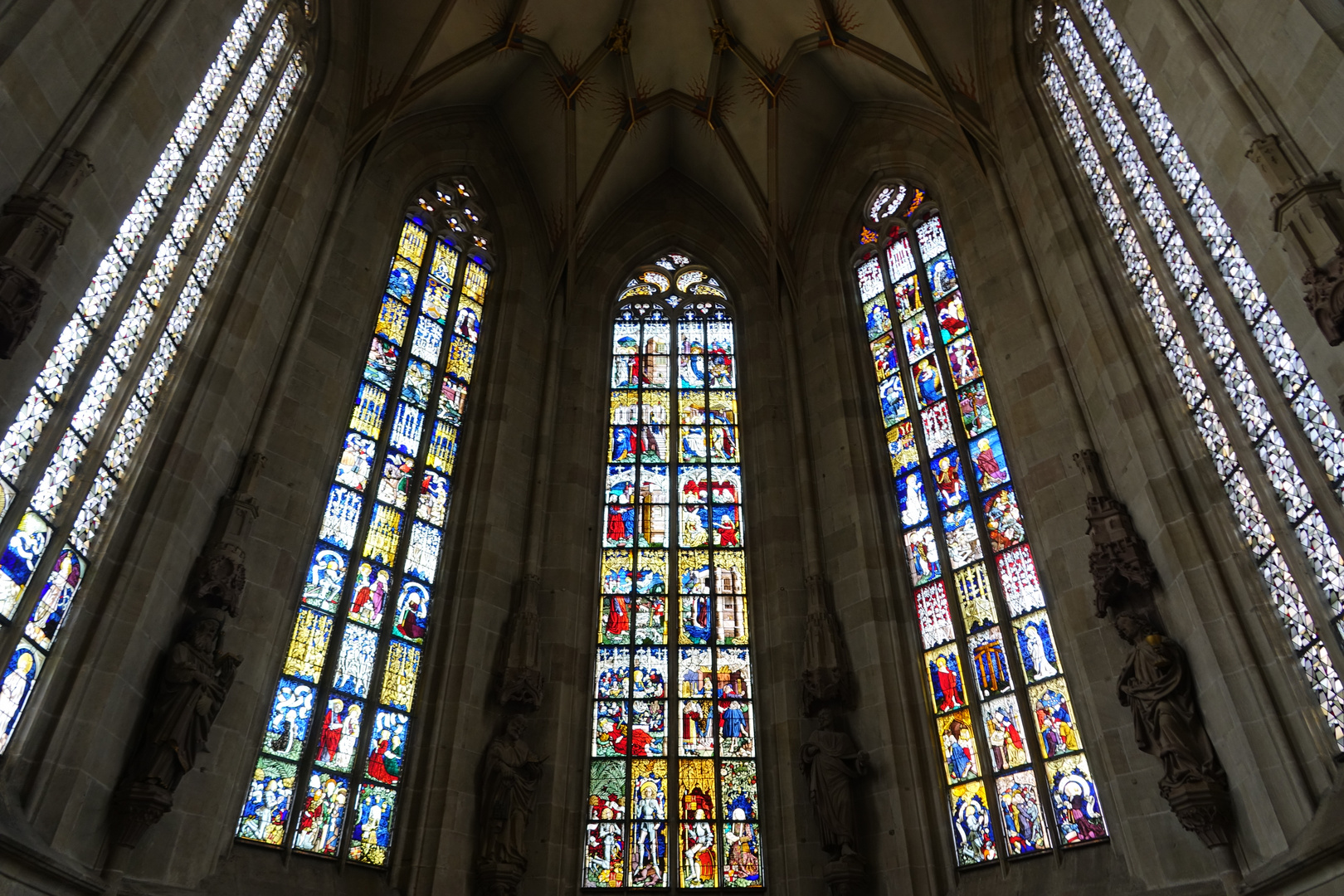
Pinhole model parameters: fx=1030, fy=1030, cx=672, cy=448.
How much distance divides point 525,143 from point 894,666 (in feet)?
37.0

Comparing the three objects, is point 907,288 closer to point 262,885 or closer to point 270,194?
point 270,194

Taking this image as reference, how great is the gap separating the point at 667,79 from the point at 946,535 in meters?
9.84

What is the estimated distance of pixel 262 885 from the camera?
1069cm

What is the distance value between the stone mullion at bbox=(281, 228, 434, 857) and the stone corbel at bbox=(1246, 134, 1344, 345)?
1054 cm

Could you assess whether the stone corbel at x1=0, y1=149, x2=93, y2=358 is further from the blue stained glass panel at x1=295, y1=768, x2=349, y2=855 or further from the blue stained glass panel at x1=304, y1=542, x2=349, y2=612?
the blue stained glass panel at x1=295, y1=768, x2=349, y2=855

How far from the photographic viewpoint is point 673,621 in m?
14.5

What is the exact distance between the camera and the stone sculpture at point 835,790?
11609 millimetres

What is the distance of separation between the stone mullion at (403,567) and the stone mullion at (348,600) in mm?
26

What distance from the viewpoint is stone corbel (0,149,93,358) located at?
25.6ft

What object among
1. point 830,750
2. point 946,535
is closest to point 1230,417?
point 946,535

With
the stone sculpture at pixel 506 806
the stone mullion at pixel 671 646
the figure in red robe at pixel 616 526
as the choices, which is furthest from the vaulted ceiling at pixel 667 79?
the stone sculpture at pixel 506 806

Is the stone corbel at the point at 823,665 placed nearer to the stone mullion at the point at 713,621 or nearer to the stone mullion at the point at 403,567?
the stone mullion at the point at 713,621

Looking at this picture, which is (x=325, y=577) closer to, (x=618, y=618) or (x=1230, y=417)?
(x=618, y=618)

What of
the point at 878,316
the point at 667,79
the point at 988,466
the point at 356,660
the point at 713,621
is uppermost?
the point at 667,79
